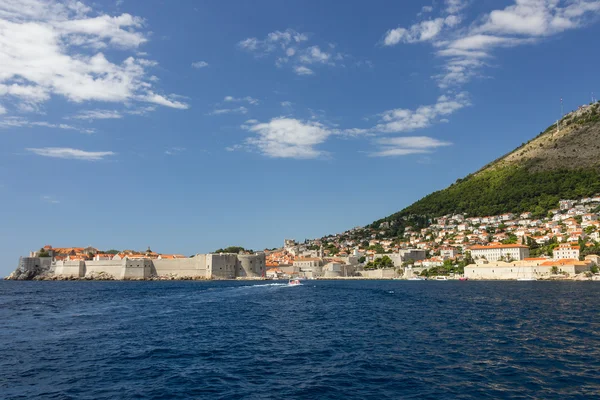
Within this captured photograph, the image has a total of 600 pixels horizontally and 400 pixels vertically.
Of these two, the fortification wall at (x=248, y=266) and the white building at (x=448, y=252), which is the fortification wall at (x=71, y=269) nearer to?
the fortification wall at (x=248, y=266)

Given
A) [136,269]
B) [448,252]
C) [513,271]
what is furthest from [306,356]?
[448,252]

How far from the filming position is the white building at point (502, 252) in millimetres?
76125

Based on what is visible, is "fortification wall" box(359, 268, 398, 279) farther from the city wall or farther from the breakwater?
the city wall

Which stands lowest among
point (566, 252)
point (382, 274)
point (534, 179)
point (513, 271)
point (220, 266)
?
point (382, 274)

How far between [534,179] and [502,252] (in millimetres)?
41269

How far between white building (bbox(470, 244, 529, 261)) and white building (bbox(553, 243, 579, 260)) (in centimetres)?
678

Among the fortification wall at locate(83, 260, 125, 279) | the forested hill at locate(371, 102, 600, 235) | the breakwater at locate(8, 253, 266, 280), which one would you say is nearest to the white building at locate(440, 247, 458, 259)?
the forested hill at locate(371, 102, 600, 235)

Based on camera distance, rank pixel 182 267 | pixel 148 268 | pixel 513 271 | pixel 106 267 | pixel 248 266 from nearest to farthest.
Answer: pixel 513 271 < pixel 106 267 < pixel 148 268 < pixel 182 267 < pixel 248 266

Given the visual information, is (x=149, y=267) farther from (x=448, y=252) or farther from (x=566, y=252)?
(x=566, y=252)

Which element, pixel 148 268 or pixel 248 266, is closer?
pixel 148 268

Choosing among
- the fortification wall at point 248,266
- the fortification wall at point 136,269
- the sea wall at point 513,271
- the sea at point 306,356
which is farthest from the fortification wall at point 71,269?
the sea wall at point 513,271

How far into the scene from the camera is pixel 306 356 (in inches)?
510

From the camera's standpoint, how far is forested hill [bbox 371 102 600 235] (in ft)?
335

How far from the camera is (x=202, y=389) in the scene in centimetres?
983
